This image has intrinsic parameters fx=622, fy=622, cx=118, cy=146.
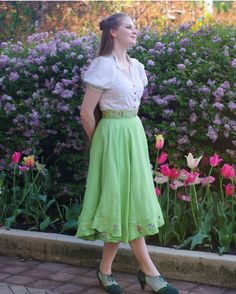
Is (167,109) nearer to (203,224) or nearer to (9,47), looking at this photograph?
Answer: (203,224)

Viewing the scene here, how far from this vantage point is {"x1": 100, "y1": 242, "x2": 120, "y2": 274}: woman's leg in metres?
3.84

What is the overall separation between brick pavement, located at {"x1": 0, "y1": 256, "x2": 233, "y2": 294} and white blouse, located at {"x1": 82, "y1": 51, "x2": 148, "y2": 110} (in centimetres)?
115

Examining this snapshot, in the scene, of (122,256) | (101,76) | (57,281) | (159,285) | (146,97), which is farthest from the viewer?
(146,97)

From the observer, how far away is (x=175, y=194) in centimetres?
456

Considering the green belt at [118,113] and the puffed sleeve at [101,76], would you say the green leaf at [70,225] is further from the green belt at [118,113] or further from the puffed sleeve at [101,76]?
the puffed sleeve at [101,76]

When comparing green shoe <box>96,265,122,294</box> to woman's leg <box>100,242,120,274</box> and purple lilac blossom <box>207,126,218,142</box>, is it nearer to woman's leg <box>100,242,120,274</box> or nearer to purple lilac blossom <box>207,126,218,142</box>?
woman's leg <box>100,242,120,274</box>

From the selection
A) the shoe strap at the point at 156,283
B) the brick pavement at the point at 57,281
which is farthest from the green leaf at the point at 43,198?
the shoe strap at the point at 156,283

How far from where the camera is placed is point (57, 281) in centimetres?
407

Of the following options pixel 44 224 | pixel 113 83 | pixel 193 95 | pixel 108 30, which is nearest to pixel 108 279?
pixel 44 224

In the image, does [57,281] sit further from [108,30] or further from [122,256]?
[108,30]

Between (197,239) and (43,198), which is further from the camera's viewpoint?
→ (43,198)

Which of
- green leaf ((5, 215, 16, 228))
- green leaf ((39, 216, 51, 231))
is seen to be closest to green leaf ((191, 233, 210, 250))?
green leaf ((39, 216, 51, 231))

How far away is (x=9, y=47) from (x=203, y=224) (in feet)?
9.67

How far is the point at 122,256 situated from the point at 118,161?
0.82 m
